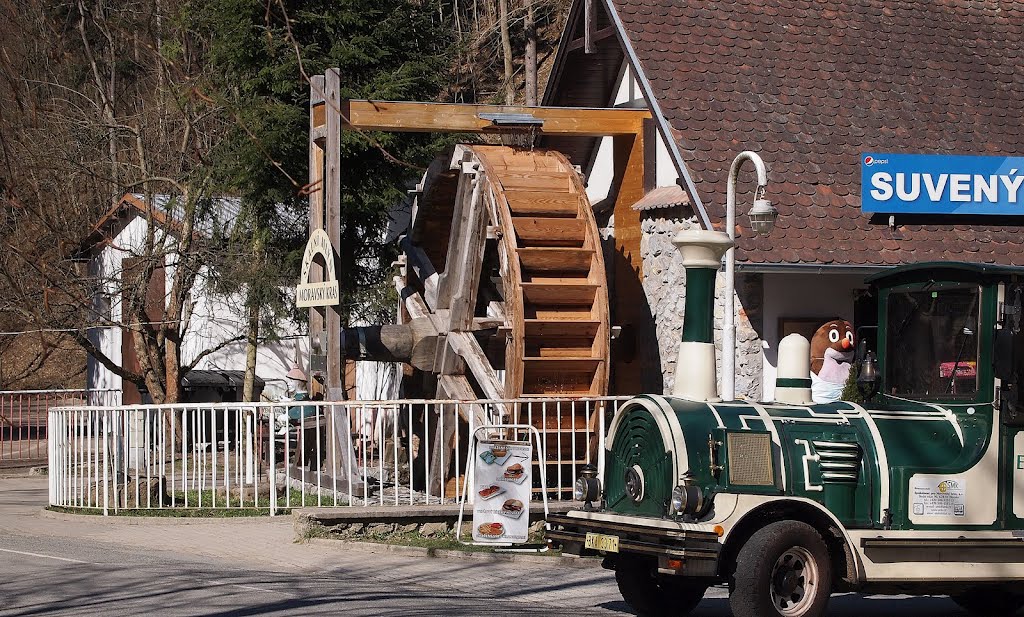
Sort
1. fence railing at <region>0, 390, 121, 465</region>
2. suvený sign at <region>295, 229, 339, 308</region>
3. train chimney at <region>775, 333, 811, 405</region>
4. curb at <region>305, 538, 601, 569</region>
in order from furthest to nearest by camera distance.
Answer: fence railing at <region>0, 390, 121, 465</region>
suvený sign at <region>295, 229, 339, 308</region>
curb at <region>305, 538, 601, 569</region>
train chimney at <region>775, 333, 811, 405</region>

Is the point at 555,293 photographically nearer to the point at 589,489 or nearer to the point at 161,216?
the point at 589,489

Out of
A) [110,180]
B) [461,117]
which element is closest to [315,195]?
[461,117]

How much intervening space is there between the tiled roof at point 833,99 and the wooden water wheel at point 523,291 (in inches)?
66.1

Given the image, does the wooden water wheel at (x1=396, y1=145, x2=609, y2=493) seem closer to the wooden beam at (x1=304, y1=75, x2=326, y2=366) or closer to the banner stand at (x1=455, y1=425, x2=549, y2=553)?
the banner stand at (x1=455, y1=425, x2=549, y2=553)

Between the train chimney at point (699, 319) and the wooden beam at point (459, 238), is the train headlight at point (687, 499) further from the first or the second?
the wooden beam at point (459, 238)

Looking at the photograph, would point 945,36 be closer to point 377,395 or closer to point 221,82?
point 221,82

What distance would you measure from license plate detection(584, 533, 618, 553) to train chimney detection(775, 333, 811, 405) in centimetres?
153

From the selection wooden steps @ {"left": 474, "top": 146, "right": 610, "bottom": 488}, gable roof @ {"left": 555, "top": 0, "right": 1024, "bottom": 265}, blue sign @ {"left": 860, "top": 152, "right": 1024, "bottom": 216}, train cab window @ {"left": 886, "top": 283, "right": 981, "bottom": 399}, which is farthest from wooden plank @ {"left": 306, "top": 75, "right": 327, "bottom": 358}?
train cab window @ {"left": 886, "top": 283, "right": 981, "bottom": 399}

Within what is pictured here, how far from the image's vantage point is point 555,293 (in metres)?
16.1

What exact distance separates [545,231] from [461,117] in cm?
180

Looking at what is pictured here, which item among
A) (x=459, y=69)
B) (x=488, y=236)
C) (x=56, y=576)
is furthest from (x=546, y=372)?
(x=459, y=69)

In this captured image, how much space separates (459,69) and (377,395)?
530 inches

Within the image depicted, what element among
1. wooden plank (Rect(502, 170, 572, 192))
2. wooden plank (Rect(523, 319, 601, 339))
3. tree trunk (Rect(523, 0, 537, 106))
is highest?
tree trunk (Rect(523, 0, 537, 106))

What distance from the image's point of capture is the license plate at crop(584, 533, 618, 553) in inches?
354
